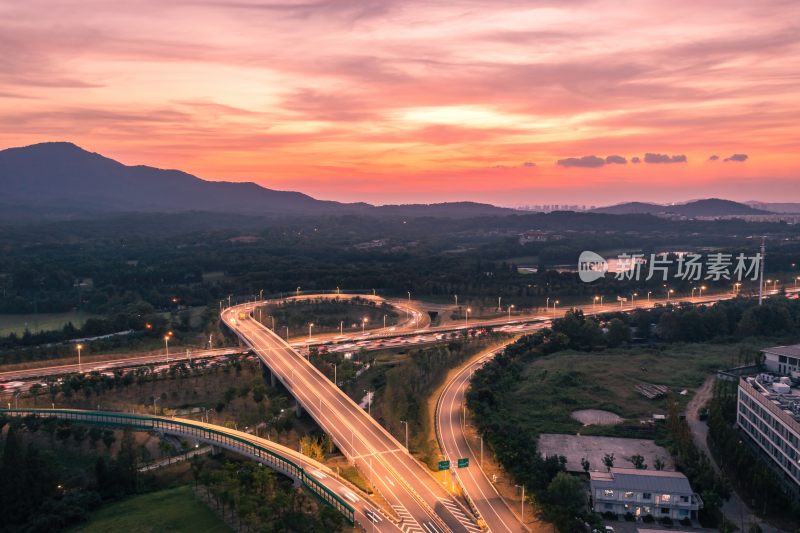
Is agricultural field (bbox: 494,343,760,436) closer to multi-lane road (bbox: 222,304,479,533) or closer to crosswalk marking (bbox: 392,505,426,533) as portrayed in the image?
multi-lane road (bbox: 222,304,479,533)

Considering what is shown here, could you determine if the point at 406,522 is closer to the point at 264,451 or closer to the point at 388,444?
the point at 388,444

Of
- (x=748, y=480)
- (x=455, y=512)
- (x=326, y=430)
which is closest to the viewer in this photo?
(x=455, y=512)

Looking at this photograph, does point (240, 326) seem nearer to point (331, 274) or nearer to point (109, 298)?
point (109, 298)

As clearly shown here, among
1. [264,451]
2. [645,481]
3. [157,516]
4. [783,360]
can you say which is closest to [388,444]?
[264,451]

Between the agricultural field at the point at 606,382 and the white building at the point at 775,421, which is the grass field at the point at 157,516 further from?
the white building at the point at 775,421

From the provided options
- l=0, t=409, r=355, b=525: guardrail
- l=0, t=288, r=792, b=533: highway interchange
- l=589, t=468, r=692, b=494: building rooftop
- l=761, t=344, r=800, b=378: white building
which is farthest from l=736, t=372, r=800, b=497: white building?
l=0, t=409, r=355, b=525: guardrail

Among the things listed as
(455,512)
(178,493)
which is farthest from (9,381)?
(455,512)
